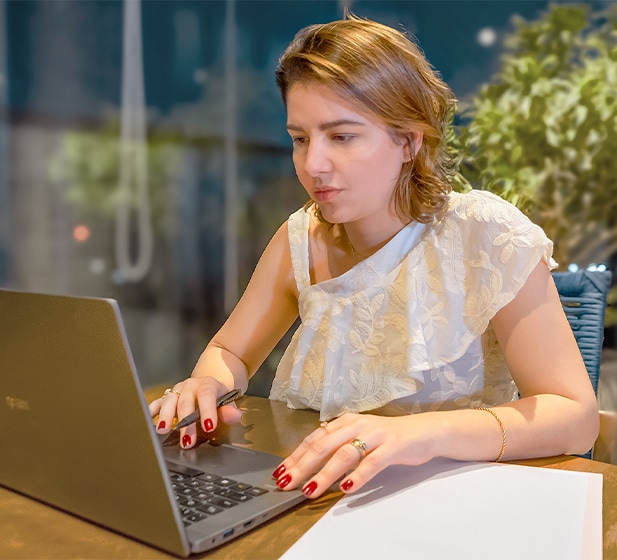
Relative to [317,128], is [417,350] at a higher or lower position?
lower

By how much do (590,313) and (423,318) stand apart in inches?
17.1

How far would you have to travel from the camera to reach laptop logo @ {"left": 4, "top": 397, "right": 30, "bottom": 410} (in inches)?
28.8

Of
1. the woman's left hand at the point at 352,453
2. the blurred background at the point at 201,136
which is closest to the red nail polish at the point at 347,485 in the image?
the woman's left hand at the point at 352,453

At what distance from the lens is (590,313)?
147 cm

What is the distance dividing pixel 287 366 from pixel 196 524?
0.85 m

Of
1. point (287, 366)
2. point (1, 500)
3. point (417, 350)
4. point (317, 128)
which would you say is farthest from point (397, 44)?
point (1, 500)

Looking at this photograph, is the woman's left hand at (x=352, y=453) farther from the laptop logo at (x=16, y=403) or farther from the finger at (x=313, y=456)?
the laptop logo at (x=16, y=403)

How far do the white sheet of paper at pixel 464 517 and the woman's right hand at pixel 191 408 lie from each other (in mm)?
277

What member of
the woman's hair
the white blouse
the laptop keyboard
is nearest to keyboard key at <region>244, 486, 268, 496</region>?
the laptop keyboard

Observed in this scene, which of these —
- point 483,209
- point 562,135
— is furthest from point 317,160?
point 562,135

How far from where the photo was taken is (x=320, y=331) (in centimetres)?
140

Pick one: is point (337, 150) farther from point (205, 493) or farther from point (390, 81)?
point (205, 493)

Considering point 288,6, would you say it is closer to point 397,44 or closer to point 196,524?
point 397,44

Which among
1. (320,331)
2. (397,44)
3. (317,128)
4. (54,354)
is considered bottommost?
(320,331)
